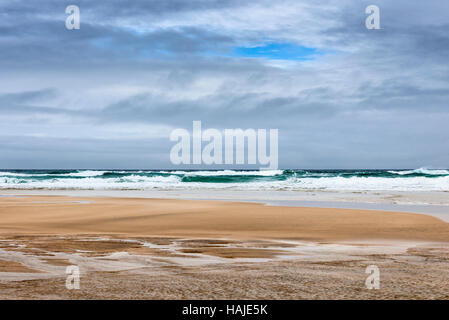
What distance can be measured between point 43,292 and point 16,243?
414cm

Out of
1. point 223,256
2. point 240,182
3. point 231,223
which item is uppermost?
point 223,256

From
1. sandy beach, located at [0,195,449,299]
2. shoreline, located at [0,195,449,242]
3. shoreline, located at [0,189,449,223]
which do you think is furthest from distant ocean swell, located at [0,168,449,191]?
sandy beach, located at [0,195,449,299]

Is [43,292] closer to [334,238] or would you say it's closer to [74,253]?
[74,253]

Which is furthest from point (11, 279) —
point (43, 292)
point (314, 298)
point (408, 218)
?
point (408, 218)

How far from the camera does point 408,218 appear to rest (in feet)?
42.8

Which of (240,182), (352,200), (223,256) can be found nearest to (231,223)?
(223,256)

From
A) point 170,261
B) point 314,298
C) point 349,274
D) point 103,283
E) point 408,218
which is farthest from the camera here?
point 408,218

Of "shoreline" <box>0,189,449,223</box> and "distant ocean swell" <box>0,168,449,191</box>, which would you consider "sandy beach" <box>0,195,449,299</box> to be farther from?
"distant ocean swell" <box>0,168,449,191</box>

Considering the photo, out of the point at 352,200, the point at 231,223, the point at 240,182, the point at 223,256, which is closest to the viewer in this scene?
the point at 223,256

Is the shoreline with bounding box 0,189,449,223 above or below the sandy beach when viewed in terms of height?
below

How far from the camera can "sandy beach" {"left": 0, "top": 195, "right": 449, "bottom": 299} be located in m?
4.32

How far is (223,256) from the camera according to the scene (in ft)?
22.0

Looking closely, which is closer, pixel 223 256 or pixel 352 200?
pixel 223 256

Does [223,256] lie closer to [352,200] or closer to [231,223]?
[231,223]
